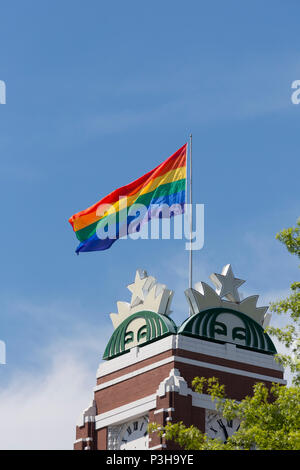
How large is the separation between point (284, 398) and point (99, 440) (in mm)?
18070

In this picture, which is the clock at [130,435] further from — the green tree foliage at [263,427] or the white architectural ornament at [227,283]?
the green tree foliage at [263,427]

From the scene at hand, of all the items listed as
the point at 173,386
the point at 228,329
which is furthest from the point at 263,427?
the point at 228,329

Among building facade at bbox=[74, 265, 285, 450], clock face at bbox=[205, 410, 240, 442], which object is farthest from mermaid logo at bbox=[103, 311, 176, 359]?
clock face at bbox=[205, 410, 240, 442]

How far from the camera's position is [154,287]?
5009 cm

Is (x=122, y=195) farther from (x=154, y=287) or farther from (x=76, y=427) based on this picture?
(x=76, y=427)

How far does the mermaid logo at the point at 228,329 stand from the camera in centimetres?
4872

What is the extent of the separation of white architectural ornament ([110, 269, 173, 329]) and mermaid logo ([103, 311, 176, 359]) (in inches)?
13.6

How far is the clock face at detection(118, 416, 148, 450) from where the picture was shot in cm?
4806

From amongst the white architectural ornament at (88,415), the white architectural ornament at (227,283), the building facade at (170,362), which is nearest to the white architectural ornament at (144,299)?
the building facade at (170,362)

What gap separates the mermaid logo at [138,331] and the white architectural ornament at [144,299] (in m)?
0.35

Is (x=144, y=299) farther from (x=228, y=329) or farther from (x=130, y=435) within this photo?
(x=130, y=435)

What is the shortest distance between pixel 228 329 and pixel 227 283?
2.20 meters

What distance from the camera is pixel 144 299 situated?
50562 millimetres
